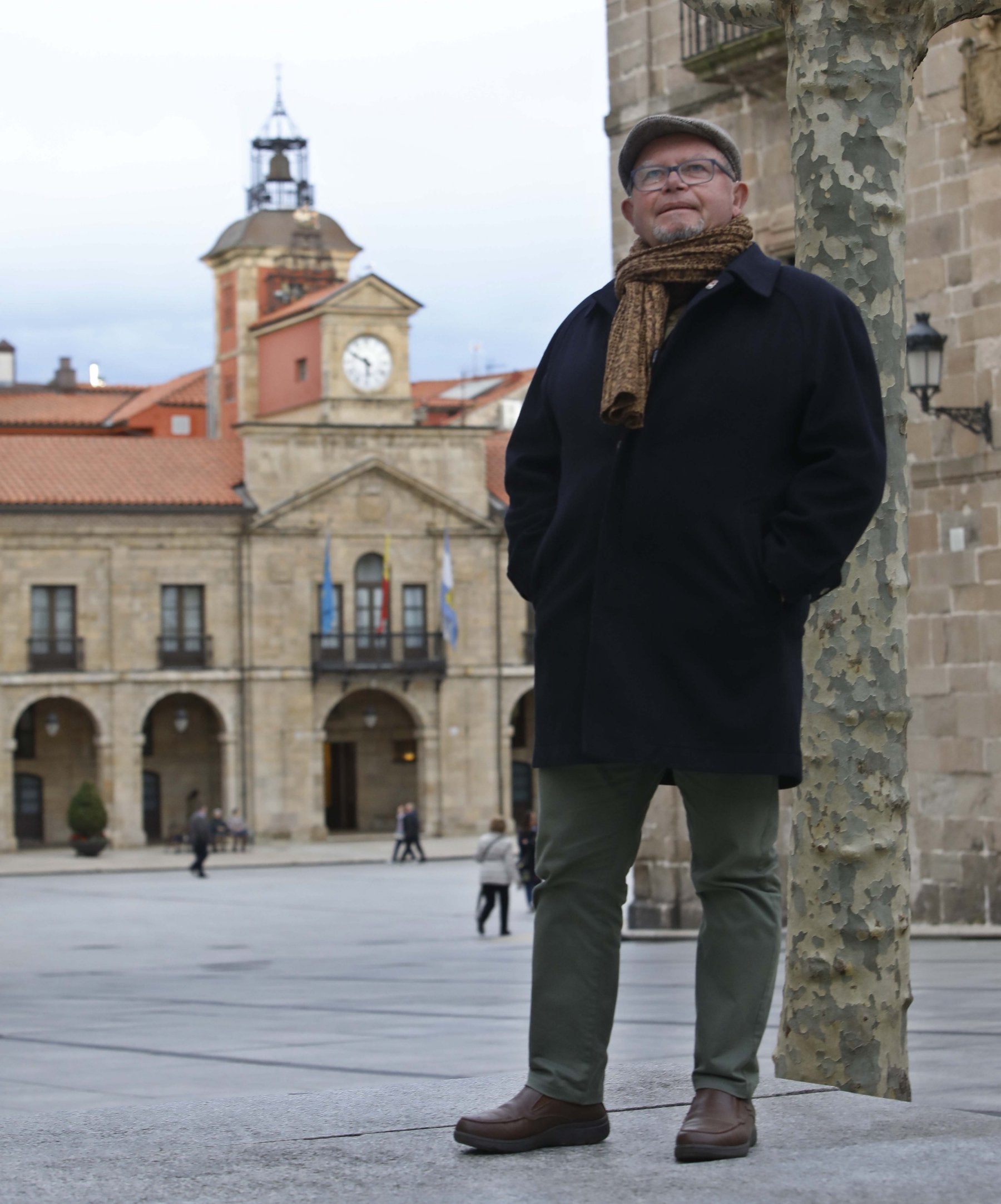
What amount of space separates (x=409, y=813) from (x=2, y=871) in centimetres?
898

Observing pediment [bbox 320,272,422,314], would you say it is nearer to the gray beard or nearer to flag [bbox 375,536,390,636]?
flag [bbox 375,536,390,636]

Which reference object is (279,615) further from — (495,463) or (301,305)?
(495,463)

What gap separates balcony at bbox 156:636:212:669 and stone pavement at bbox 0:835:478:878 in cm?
469

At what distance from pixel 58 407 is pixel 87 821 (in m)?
26.1

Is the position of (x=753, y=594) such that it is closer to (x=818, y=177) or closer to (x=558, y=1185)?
(x=558, y=1185)

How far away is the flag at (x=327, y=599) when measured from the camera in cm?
5259

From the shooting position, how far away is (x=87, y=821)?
4956 centimetres

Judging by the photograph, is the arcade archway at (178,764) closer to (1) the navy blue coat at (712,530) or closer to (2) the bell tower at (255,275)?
(2) the bell tower at (255,275)

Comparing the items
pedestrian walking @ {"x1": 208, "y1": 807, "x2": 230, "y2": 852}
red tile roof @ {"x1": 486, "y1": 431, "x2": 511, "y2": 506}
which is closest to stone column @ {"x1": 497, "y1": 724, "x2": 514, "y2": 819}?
red tile roof @ {"x1": 486, "y1": 431, "x2": 511, "y2": 506}

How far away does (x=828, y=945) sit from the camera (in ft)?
16.7

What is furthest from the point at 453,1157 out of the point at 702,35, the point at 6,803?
the point at 6,803

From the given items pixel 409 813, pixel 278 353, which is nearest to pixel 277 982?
pixel 409 813

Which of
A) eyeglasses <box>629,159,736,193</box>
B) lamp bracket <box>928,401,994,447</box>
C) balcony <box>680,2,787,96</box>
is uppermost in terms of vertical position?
balcony <box>680,2,787,96</box>

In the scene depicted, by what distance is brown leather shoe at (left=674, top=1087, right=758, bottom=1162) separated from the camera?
3637 millimetres
